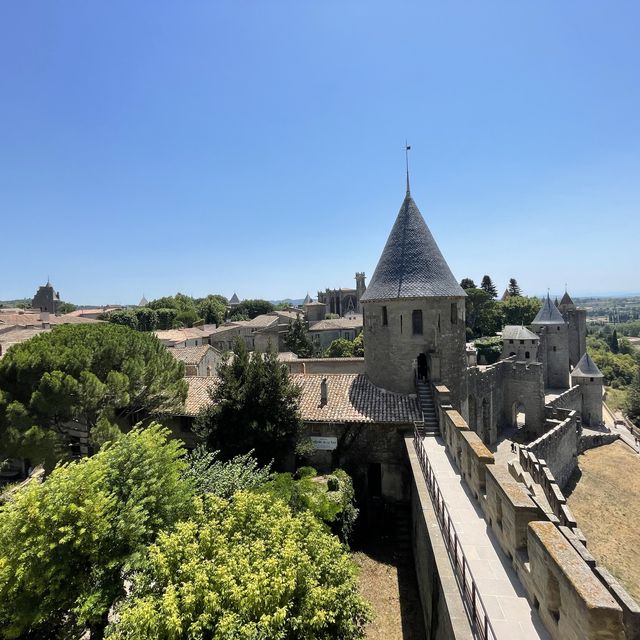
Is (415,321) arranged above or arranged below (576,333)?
above

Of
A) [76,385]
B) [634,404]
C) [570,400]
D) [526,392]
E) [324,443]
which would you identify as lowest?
[634,404]

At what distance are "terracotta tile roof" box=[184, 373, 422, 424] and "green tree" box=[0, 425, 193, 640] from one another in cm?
892

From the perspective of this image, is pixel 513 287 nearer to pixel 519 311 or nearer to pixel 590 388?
pixel 519 311

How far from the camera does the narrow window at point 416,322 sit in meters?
17.9

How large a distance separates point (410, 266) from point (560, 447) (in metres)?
14.7

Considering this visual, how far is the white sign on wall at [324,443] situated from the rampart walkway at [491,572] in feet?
18.4

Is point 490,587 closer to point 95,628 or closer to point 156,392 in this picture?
point 95,628

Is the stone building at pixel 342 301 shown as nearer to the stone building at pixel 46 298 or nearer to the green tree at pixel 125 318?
the green tree at pixel 125 318

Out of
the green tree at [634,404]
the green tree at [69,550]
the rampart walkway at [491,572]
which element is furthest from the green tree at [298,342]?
the green tree at [69,550]

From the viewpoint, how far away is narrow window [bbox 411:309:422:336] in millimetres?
17875

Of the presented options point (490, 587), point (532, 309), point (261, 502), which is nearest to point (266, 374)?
point (261, 502)

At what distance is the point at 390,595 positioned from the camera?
12109mm

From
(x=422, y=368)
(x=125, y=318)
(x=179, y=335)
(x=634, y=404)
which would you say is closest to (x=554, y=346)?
(x=634, y=404)

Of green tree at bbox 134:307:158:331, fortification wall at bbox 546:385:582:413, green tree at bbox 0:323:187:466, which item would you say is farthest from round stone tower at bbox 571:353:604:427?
green tree at bbox 134:307:158:331
